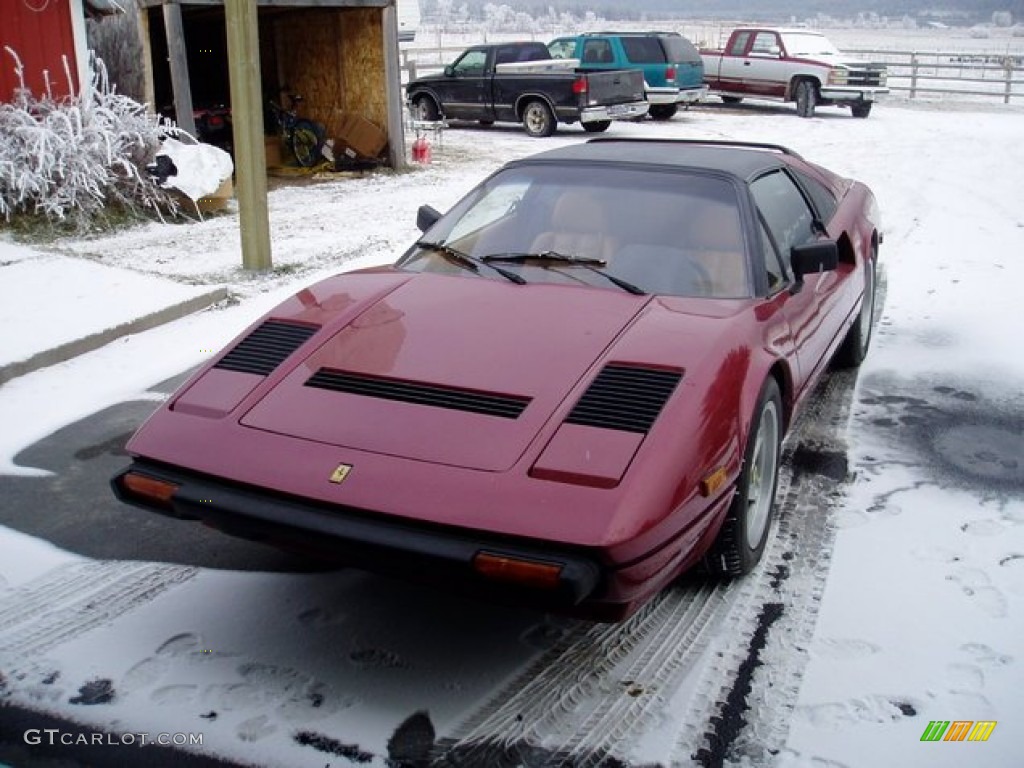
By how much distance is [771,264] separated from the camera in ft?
13.0

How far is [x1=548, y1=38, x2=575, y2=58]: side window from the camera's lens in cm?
1942

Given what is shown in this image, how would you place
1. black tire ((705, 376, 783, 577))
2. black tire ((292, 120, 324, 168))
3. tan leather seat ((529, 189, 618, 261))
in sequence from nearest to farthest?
black tire ((705, 376, 783, 577)), tan leather seat ((529, 189, 618, 261)), black tire ((292, 120, 324, 168))

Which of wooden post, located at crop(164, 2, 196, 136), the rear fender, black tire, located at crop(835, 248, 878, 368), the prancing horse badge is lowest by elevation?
black tire, located at crop(835, 248, 878, 368)

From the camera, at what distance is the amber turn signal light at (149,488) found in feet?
9.70

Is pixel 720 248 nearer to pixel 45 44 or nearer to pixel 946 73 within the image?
pixel 45 44

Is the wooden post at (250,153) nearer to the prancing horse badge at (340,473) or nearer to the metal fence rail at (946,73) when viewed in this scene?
the prancing horse badge at (340,473)

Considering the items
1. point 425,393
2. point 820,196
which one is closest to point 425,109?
point 820,196

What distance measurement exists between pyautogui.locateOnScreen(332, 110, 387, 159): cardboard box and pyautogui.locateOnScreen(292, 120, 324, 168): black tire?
29 centimetres

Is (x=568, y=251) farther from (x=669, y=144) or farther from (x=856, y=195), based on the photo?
(x=856, y=195)

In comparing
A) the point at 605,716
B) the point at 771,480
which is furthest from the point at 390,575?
the point at 771,480

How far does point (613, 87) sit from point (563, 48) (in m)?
2.83

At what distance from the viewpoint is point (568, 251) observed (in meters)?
3.88

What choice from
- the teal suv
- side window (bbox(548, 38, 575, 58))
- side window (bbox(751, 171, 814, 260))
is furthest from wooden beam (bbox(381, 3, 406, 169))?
side window (bbox(751, 171, 814, 260))

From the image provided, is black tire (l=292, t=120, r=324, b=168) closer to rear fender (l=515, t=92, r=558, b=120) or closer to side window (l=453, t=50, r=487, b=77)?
rear fender (l=515, t=92, r=558, b=120)
